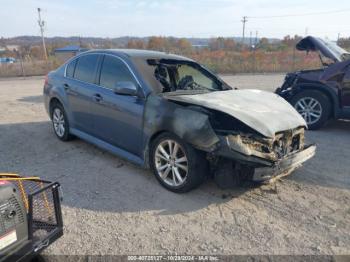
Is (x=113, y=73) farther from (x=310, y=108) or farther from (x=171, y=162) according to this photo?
(x=310, y=108)

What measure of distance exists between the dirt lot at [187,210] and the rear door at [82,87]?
58 cm

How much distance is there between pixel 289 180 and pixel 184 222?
181 centimetres

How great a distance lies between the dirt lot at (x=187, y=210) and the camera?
9.41 ft

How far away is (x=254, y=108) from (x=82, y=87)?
2751 mm

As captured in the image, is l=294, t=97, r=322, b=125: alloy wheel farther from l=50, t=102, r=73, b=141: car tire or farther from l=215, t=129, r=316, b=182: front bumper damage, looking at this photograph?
l=50, t=102, r=73, b=141: car tire

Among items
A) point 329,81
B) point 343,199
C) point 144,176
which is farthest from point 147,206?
point 329,81

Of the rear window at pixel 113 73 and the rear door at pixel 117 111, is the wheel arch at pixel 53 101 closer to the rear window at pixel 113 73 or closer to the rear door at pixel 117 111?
the rear door at pixel 117 111

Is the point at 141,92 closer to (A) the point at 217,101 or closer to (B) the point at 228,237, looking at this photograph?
(A) the point at 217,101

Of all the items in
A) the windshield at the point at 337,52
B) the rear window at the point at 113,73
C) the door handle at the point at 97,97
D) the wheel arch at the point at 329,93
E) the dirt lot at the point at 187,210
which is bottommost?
the dirt lot at the point at 187,210

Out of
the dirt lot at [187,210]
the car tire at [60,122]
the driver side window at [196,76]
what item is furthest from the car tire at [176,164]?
the car tire at [60,122]

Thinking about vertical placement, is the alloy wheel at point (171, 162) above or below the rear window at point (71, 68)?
below

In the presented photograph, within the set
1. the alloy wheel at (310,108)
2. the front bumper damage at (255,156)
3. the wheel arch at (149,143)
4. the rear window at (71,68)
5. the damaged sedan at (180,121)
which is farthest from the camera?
the alloy wheel at (310,108)

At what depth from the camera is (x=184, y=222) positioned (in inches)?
128

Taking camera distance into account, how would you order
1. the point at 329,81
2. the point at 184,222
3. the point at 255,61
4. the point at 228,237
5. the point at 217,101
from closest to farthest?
the point at 228,237 → the point at 184,222 → the point at 217,101 → the point at 329,81 → the point at 255,61
